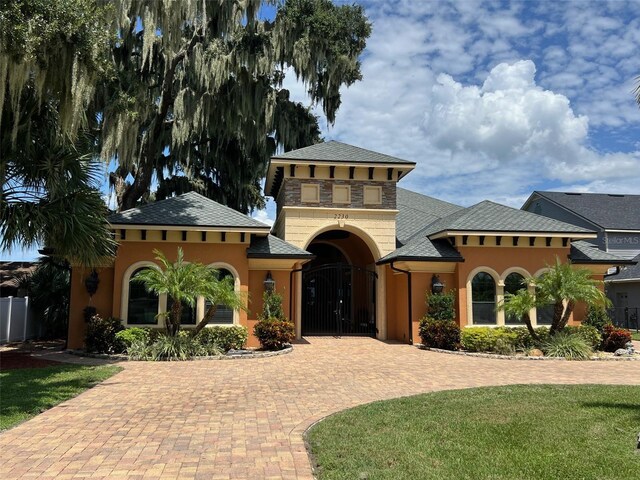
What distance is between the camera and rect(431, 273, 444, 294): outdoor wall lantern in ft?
52.8

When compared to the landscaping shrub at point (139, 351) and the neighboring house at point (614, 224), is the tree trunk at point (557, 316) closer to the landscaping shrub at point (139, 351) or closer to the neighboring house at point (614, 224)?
the landscaping shrub at point (139, 351)

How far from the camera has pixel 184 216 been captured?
15.6m

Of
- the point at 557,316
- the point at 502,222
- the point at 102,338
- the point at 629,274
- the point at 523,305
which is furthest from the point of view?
the point at 629,274

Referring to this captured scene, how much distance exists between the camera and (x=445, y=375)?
424 inches

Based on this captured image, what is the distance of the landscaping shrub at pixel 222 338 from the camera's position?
13914 mm

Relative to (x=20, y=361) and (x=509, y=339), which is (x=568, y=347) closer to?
(x=509, y=339)

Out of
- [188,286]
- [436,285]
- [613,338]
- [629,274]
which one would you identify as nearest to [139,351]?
[188,286]

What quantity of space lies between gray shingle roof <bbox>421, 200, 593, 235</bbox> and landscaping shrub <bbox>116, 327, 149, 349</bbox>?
9612 millimetres

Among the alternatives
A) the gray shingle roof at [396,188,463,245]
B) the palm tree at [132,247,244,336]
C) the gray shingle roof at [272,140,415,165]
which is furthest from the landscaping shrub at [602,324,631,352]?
the palm tree at [132,247,244,336]

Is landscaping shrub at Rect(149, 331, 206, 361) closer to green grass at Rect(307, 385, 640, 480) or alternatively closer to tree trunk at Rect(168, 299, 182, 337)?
tree trunk at Rect(168, 299, 182, 337)

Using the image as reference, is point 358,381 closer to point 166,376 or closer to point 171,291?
point 166,376

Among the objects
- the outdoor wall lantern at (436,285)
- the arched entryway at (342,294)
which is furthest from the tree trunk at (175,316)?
the outdoor wall lantern at (436,285)

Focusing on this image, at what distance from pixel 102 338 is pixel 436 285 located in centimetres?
986

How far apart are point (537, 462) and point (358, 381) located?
17.5 ft
